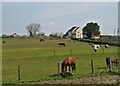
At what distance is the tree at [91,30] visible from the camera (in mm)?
143837

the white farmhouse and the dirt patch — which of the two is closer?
the dirt patch

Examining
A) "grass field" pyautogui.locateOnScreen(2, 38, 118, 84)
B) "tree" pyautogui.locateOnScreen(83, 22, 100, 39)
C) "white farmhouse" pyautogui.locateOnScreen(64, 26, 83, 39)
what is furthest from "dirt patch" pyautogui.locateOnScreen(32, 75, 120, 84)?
"white farmhouse" pyautogui.locateOnScreen(64, 26, 83, 39)

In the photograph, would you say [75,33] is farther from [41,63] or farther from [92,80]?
[92,80]

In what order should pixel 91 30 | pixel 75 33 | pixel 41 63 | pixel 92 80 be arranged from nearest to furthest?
pixel 92 80 < pixel 41 63 < pixel 91 30 < pixel 75 33

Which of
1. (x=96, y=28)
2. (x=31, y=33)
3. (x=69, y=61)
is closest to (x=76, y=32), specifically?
(x=96, y=28)

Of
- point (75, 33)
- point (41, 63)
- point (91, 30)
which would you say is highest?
point (91, 30)

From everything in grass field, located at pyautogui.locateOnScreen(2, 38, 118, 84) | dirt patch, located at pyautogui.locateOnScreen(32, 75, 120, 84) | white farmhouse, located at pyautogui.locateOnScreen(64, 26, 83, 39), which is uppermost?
white farmhouse, located at pyautogui.locateOnScreen(64, 26, 83, 39)

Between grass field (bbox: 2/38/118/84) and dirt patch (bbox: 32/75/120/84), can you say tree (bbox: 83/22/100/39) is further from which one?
dirt patch (bbox: 32/75/120/84)

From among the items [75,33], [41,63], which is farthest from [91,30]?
[41,63]

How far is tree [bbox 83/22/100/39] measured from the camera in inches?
5663

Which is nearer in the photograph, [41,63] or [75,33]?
[41,63]

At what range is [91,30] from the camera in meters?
143

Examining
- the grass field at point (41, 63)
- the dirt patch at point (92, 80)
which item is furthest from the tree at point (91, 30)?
the dirt patch at point (92, 80)

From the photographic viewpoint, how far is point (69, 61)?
2352 centimetres
